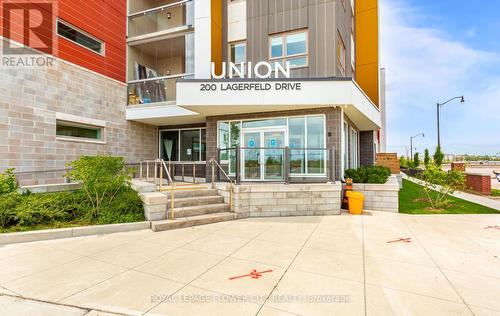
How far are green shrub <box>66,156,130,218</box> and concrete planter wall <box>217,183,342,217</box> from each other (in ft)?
11.8

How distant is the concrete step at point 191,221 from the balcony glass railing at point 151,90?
307 inches

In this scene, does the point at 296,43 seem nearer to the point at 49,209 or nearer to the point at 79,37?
the point at 79,37

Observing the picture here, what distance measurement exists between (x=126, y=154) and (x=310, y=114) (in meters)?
9.54

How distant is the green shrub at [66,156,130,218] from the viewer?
782 centimetres

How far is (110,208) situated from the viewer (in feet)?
26.0

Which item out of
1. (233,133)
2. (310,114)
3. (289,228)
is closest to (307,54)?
(310,114)

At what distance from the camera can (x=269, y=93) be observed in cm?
1041

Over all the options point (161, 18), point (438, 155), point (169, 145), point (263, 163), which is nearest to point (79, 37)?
point (161, 18)

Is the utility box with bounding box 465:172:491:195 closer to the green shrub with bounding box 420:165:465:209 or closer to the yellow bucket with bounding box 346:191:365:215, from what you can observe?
the green shrub with bounding box 420:165:465:209

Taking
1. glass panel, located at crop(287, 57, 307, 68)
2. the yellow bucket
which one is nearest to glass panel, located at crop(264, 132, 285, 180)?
the yellow bucket

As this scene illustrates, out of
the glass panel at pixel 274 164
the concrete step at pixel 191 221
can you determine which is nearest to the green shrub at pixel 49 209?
the concrete step at pixel 191 221

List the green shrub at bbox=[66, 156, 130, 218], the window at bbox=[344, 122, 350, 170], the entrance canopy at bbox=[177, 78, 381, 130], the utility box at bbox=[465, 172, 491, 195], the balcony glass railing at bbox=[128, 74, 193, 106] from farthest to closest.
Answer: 1. the utility box at bbox=[465, 172, 491, 195]
2. the balcony glass railing at bbox=[128, 74, 193, 106]
3. the window at bbox=[344, 122, 350, 170]
4. the entrance canopy at bbox=[177, 78, 381, 130]
5. the green shrub at bbox=[66, 156, 130, 218]

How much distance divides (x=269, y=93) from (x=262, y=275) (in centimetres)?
748

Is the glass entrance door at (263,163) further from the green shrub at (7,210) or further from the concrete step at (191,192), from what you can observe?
the green shrub at (7,210)
